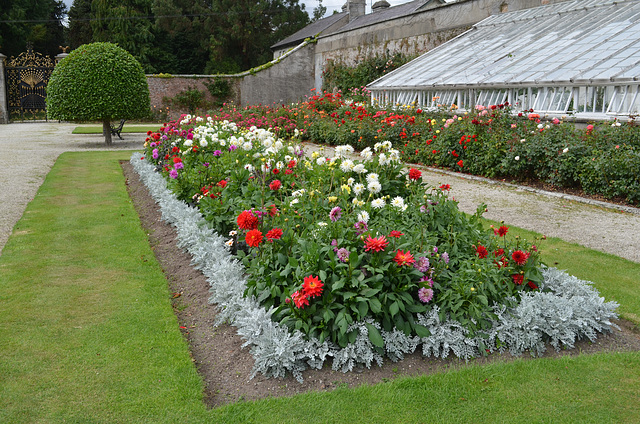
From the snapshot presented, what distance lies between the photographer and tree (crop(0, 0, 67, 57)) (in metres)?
30.6

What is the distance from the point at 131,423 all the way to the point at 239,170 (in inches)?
112

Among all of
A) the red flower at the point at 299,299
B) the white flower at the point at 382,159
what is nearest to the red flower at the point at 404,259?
the red flower at the point at 299,299

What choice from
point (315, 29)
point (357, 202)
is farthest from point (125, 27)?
point (357, 202)

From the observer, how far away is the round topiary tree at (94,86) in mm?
13000

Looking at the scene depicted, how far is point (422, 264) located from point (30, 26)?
36491 mm

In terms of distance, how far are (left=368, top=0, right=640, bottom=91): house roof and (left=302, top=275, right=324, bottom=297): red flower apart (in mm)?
6778

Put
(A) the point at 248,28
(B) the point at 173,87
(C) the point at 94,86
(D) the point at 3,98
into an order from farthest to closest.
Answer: (A) the point at 248,28 → (D) the point at 3,98 → (B) the point at 173,87 → (C) the point at 94,86

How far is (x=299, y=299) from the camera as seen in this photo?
2.73 meters

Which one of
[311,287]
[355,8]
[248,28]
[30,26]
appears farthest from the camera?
[248,28]

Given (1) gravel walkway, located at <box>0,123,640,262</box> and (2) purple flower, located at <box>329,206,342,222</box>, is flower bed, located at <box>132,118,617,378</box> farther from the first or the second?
(1) gravel walkway, located at <box>0,123,640,262</box>

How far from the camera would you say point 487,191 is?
7316 mm

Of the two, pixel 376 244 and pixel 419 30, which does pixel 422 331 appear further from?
pixel 419 30

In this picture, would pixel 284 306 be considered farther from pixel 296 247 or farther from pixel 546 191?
pixel 546 191

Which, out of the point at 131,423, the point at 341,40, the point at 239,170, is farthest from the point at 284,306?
the point at 341,40
